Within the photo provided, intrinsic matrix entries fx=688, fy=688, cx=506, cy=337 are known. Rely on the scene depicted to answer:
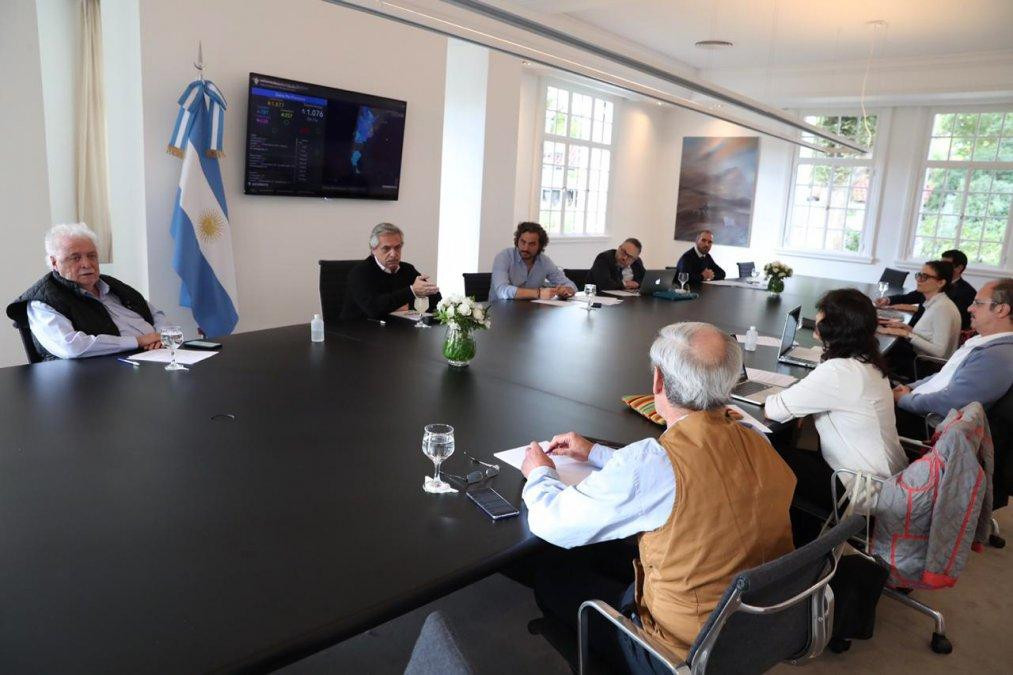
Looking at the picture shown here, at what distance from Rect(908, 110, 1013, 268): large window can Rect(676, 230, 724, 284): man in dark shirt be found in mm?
3932

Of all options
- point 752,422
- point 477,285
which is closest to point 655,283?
point 477,285

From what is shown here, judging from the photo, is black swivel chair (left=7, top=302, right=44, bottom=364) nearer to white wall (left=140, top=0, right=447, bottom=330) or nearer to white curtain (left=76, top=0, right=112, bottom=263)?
white wall (left=140, top=0, right=447, bottom=330)

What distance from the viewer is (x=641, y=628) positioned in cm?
155

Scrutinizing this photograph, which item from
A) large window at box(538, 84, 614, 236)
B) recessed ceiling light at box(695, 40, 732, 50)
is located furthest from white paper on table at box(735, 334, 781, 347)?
large window at box(538, 84, 614, 236)

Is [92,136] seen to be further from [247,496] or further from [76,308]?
[247,496]

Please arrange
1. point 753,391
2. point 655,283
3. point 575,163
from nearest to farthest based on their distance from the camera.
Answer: point 753,391, point 655,283, point 575,163

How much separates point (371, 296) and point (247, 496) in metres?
2.43

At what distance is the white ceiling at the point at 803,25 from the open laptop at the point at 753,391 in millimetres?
4492

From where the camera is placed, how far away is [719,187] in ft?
36.0

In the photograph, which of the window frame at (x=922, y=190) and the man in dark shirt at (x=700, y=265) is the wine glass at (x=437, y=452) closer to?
the man in dark shirt at (x=700, y=265)

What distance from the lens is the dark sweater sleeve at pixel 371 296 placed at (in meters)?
3.99

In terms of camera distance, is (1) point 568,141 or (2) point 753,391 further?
(1) point 568,141

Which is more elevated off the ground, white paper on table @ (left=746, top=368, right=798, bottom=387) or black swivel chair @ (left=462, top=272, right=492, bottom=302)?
black swivel chair @ (left=462, top=272, right=492, bottom=302)

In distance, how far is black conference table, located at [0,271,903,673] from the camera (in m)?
1.20
